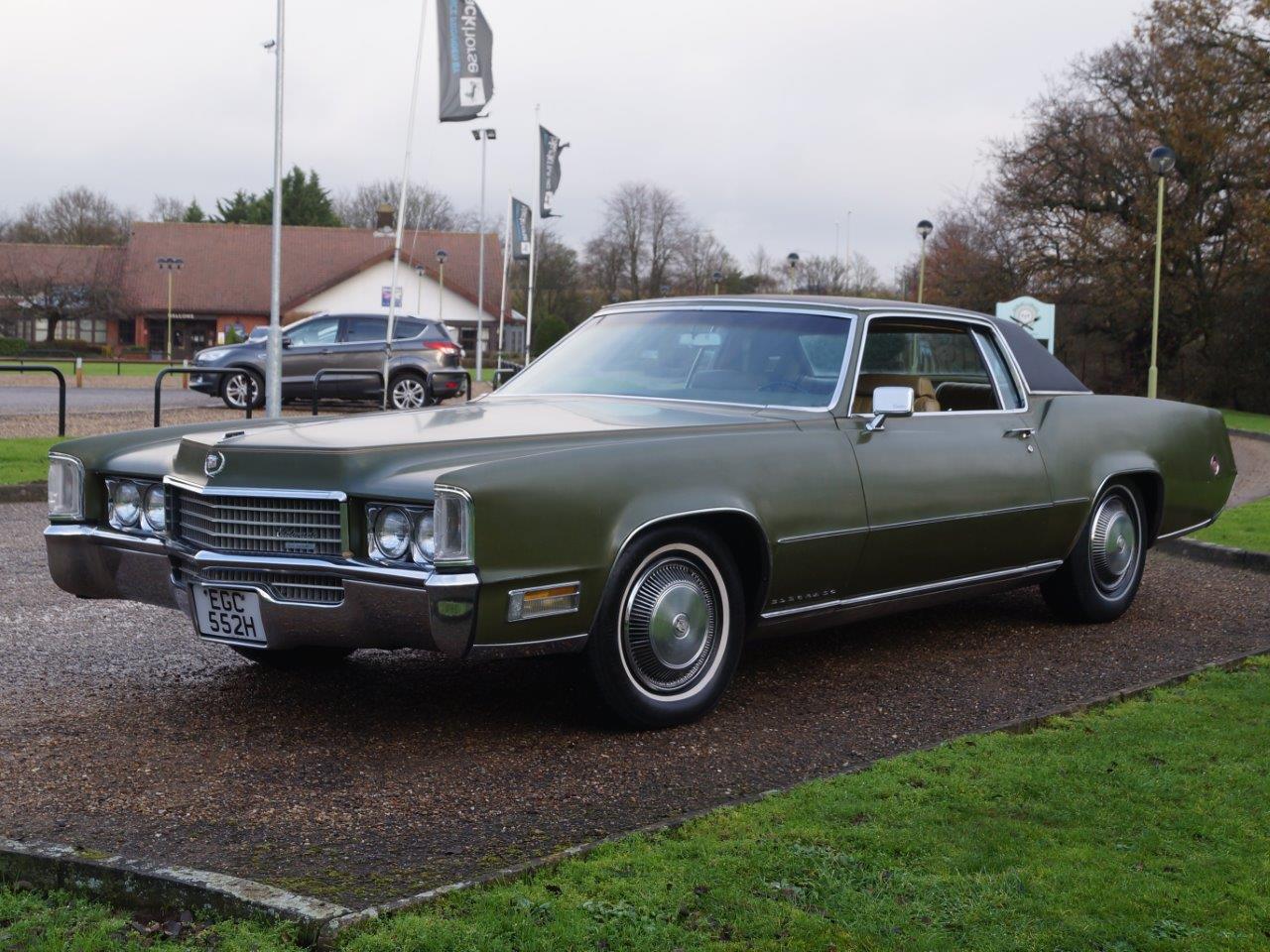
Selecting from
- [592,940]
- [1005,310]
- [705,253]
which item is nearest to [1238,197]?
[1005,310]

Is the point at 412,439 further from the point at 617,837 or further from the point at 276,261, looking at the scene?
the point at 276,261

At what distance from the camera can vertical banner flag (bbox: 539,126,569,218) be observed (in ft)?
119

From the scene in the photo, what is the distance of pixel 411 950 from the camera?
9.50ft

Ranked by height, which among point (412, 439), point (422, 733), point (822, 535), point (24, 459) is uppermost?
point (412, 439)

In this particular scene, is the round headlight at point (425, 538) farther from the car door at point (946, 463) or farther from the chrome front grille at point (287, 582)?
the car door at point (946, 463)

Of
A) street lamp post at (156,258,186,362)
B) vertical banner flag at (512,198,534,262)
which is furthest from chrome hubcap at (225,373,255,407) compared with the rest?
street lamp post at (156,258,186,362)

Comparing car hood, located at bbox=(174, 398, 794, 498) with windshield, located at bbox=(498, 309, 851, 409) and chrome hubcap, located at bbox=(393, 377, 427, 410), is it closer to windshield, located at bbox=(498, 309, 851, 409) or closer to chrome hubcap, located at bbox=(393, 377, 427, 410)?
windshield, located at bbox=(498, 309, 851, 409)

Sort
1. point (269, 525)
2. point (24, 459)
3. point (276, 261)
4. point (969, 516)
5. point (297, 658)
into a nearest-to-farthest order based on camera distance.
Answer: point (269, 525) < point (297, 658) < point (969, 516) < point (24, 459) < point (276, 261)

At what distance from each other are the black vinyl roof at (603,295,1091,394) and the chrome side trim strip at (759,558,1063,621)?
3.04 feet

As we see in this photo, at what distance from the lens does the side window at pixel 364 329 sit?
23.2 meters

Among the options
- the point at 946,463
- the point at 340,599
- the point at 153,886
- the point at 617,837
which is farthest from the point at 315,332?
the point at 153,886

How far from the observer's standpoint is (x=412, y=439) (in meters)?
4.61

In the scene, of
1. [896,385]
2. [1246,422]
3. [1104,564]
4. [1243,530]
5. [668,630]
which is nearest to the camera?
[668,630]

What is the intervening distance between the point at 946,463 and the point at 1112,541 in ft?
5.13
